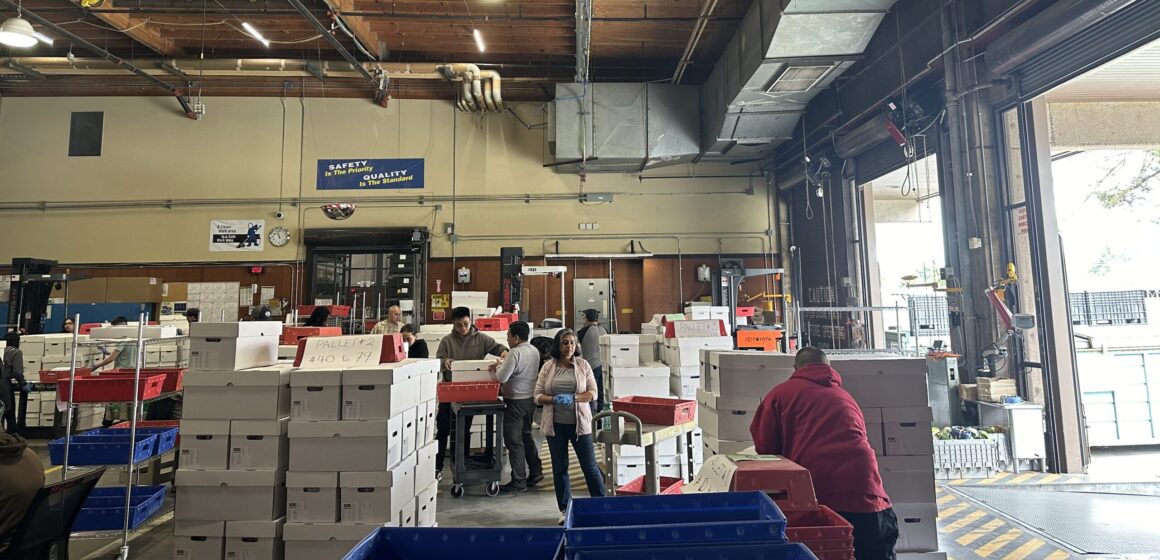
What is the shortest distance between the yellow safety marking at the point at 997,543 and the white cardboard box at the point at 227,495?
4.45 meters

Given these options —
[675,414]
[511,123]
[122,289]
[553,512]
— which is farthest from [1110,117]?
[122,289]

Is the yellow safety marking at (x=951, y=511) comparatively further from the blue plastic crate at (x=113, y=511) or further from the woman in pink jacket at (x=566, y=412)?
the blue plastic crate at (x=113, y=511)

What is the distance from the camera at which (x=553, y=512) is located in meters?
4.14

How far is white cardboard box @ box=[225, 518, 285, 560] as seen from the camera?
9.99 feet

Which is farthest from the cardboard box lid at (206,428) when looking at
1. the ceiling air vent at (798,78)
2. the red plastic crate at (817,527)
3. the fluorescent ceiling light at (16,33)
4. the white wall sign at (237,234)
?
the white wall sign at (237,234)

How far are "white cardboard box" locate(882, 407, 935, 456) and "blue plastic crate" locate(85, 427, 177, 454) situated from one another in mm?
5125

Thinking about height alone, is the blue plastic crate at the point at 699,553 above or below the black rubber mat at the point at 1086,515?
above

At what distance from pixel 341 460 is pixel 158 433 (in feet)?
6.80

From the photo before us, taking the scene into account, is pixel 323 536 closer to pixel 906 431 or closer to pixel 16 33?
pixel 906 431

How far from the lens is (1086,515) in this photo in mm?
3883

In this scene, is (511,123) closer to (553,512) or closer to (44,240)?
(553,512)

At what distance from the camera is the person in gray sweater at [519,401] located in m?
4.46

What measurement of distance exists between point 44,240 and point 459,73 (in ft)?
28.6

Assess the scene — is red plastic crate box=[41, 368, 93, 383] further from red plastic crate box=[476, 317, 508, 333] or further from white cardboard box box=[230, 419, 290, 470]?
red plastic crate box=[476, 317, 508, 333]
